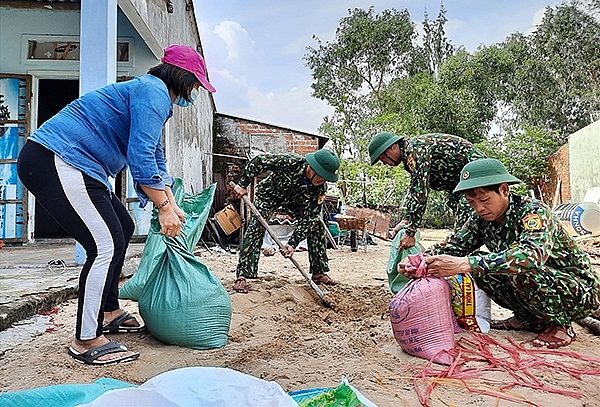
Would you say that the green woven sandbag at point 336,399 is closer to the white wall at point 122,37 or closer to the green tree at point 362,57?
the white wall at point 122,37

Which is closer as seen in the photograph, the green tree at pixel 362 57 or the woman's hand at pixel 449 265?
the woman's hand at pixel 449 265

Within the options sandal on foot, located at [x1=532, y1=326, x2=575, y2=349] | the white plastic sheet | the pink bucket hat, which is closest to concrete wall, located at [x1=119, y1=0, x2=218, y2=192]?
the pink bucket hat

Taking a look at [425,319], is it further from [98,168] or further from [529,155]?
[529,155]

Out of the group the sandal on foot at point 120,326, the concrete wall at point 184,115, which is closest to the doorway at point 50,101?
the concrete wall at point 184,115

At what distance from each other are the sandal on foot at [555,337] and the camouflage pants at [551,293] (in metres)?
0.03

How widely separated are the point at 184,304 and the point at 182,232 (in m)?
0.83

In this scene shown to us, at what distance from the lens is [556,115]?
19.1 metres

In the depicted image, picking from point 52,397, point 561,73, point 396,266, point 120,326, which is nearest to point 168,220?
point 120,326

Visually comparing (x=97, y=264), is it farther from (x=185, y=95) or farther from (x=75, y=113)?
(x=185, y=95)

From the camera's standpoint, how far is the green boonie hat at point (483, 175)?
2.30 m

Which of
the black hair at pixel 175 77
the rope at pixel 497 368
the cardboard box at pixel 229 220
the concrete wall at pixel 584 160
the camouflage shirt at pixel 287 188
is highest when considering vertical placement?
the concrete wall at pixel 584 160

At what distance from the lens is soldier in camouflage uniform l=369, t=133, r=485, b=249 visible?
343 centimetres

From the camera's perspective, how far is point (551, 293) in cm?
244

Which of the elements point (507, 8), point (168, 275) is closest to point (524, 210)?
point (168, 275)
